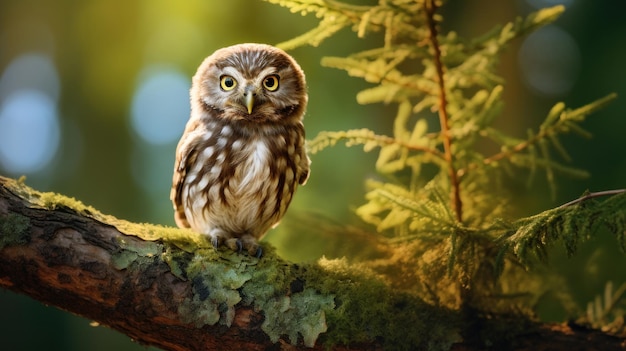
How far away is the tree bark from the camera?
1.62m

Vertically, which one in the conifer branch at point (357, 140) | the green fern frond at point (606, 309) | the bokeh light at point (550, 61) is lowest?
the green fern frond at point (606, 309)

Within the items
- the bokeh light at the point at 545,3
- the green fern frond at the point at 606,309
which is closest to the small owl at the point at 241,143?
the green fern frond at the point at 606,309

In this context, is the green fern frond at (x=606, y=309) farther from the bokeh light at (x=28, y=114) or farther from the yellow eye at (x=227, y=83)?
the bokeh light at (x=28, y=114)

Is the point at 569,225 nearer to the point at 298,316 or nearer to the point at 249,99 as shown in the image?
the point at 298,316

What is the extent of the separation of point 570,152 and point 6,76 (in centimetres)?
330

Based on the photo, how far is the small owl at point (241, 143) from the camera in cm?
199

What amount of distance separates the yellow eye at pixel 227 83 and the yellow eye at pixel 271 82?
4.2 inches

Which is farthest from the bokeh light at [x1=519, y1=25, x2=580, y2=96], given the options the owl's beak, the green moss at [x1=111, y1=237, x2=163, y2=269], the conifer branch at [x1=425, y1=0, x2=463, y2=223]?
the green moss at [x1=111, y1=237, x2=163, y2=269]

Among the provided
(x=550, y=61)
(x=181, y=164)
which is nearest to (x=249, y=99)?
(x=181, y=164)

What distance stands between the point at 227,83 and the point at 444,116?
2.61ft

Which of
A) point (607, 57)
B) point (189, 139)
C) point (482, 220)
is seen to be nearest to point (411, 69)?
point (607, 57)

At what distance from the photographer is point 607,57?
11.0ft

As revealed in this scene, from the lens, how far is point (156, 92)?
3.46 meters

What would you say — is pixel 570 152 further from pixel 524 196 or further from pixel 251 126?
pixel 251 126
